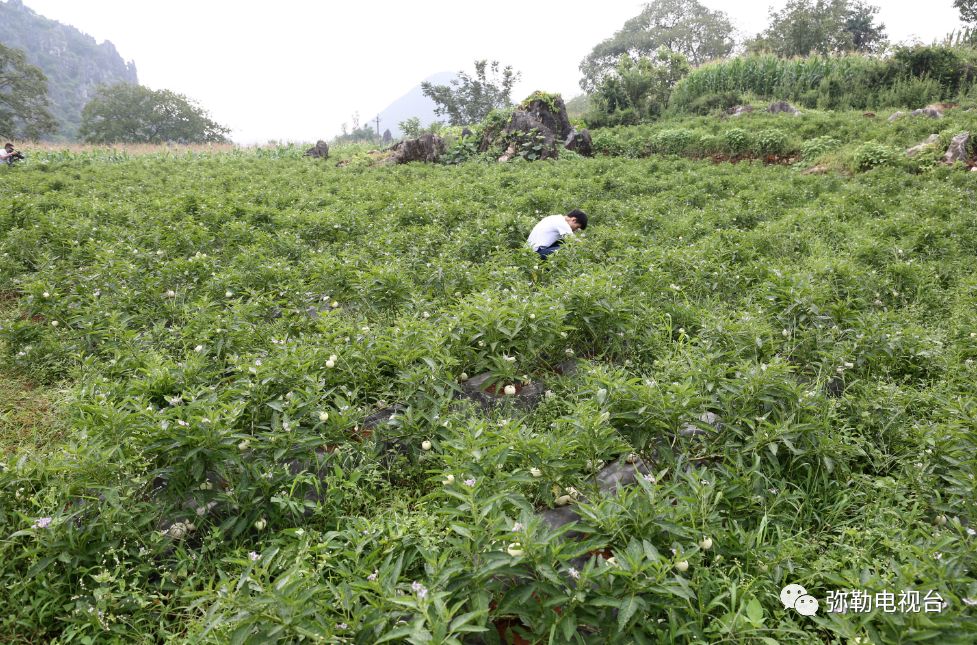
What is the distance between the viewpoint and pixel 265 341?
12.8ft

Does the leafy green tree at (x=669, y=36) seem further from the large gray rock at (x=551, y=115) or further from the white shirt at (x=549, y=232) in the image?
the white shirt at (x=549, y=232)

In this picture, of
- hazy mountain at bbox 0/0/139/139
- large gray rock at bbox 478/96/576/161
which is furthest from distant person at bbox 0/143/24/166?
hazy mountain at bbox 0/0/139/139

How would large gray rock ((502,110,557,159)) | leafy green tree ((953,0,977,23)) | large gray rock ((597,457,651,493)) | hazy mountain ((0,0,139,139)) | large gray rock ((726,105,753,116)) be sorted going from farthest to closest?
hazy mountain ((0,0,139,139)), leafy green tree ((953,0,977,23)), large gray rock ((726,105,753,116)), large gray rock ((502,110,557,159)), large gray rock ((597,457,651,493))

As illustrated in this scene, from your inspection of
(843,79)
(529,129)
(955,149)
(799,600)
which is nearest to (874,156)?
(955,149)

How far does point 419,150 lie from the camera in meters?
15.6

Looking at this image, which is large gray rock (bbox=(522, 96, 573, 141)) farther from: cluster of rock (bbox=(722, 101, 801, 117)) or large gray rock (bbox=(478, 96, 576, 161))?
cluster of rock (bbox=(722, 101, 801, 117))

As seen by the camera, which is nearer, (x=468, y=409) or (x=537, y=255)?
(x=468, y=409)

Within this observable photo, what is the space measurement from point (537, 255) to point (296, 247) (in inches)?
116

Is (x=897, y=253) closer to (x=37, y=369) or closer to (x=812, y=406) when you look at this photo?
Result: (x=812, y=406)

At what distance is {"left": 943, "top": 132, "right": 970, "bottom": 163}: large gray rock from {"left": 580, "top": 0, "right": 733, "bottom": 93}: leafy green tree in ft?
133

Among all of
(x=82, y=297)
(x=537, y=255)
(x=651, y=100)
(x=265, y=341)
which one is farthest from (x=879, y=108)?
(x=82, y=297)

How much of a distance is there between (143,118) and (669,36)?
180 feet

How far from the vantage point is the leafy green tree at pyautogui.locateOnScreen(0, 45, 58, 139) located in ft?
141

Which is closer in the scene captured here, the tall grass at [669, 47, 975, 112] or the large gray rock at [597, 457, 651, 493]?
the large gray rock at [597, 457, 651, 493]
